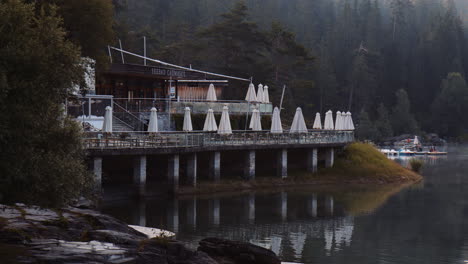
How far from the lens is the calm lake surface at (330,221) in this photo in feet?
104

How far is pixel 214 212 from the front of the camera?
1576 inches

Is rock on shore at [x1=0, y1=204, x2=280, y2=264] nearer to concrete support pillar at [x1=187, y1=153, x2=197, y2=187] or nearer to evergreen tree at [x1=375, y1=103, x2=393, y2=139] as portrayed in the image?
concrete support pillar at [x1=187, y1=153, x2=197, y2=187]

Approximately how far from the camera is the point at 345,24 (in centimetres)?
15125

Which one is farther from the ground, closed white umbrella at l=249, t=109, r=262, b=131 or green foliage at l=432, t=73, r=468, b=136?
green foliage at l=432, t=73, r=468, b=136

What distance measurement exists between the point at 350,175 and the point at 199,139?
13.8 meters

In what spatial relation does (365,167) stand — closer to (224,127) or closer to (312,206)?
(224,127)

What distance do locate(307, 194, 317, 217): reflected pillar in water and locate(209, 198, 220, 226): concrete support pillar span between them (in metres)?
4.86

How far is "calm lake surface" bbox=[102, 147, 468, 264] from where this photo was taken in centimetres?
3170

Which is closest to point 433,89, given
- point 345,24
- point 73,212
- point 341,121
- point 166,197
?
point 345,24

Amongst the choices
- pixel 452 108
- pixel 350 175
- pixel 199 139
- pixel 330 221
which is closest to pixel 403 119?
pixel 452 108

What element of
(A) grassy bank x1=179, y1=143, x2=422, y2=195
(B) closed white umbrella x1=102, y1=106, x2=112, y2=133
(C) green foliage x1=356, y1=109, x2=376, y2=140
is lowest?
(A) grassy bank x1=179, y1=143, x2=422, y2=195

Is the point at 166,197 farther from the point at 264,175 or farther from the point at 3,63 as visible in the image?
the point at 3,63

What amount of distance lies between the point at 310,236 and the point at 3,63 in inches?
630

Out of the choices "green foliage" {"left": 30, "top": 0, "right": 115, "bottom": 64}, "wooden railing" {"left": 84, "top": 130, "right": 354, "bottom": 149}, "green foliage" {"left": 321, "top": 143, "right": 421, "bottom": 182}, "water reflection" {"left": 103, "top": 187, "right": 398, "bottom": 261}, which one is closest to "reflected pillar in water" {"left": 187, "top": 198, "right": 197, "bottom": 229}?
"water reflection" {"left": 103, "top": 187, "right": 398, "bottom": 261}
